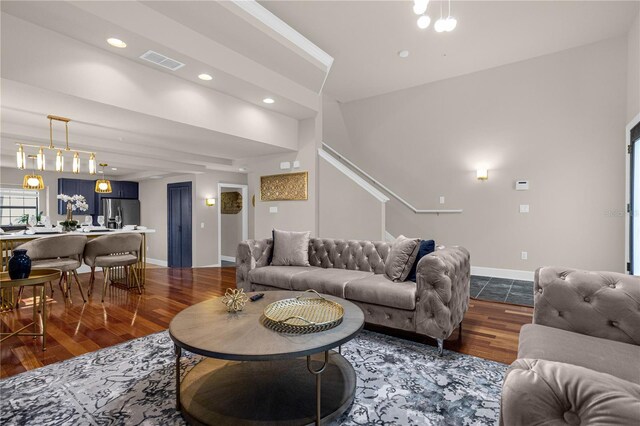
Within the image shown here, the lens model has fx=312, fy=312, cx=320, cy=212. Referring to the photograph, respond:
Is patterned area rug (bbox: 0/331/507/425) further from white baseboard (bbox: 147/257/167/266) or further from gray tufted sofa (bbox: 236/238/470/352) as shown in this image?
white baseboard (bbox: 147/257/167/266)

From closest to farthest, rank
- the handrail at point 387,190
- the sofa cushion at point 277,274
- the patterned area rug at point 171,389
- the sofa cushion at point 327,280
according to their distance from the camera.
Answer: the patterned area rug at point 171,389 < the sofa cushion at point 327,280 < the sofa cushion at point 277,274 < the handrail at point 387,190

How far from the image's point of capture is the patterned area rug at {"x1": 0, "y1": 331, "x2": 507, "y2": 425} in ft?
5.72

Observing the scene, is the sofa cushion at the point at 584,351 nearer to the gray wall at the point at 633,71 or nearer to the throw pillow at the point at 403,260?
the throw pillow at the point at 403,260

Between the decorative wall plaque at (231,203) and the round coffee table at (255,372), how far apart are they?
645 cm

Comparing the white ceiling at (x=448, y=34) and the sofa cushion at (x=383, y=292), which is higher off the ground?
the white ceiling at (x=448, y=34)

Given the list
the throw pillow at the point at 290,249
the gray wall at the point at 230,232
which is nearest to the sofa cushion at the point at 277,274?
the throw pillow at the point at 290,249

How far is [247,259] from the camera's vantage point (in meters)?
3.84

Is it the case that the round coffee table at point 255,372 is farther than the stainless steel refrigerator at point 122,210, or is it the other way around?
the stainless steel refrigerator at point 122,210

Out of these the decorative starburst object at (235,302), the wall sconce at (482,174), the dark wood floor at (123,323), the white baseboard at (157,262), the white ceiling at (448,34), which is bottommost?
the white baseboard at (157,262)

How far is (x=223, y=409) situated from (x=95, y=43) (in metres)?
3.17

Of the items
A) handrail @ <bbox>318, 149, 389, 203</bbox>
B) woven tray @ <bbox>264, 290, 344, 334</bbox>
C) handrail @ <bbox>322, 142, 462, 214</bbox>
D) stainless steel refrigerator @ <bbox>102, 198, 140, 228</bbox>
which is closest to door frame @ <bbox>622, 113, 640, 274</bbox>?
handrail @ <bbox>322, 142, 462, 214</bbox>

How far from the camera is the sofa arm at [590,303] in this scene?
1.61 m

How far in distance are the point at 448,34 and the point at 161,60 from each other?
355 cm

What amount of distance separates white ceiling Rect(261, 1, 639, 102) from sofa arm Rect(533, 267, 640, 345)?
3.17 metres
